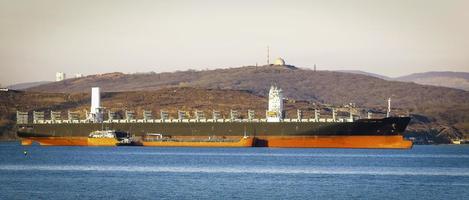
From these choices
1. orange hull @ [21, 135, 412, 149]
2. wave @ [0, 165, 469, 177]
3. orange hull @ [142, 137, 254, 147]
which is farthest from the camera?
orange hull @ [142, 137, 254, 147]

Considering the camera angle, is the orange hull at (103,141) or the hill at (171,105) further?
the hill at (171,105)

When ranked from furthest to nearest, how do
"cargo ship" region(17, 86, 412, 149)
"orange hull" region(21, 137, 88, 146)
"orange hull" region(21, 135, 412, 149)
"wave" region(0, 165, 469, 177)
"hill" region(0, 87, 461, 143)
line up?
"hill" region(0, 87, 461, 143) < "orange hull" region(21, 137, 88, 146) < "orange hull" region(21, 135, 412, 149) < "cargo ship" region(17, 86, 412, 149) < "wave" region(0, 165, 469, 177)

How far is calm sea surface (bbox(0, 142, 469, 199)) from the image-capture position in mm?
39938

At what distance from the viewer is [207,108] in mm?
153625

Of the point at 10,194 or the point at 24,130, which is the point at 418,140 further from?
the point at 10,194

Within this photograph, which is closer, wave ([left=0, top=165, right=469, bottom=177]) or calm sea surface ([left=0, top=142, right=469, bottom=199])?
calm sea surface ([left=0, top=142, right=469, bottom=199])

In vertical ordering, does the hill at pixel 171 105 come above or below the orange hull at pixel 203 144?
above

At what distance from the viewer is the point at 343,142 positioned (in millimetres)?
87438

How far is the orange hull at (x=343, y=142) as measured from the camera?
3386 inches

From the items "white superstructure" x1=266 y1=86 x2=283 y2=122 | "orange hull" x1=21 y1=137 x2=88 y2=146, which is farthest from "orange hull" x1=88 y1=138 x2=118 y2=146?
"white superstructure" x1=266 y1=86 x2=283 y2=122

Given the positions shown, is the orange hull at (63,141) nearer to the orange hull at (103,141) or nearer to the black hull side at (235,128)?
the black hull side at (235,128)

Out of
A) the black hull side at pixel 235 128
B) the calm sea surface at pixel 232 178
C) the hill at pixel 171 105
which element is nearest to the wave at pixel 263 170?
the calm sea surface at pixel 232 178

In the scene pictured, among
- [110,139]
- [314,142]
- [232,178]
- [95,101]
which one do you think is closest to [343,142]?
[314,142]

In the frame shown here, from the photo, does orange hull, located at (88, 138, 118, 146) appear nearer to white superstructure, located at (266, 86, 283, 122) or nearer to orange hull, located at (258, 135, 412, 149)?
white superstructure, located at (266, 86, 283, 122)
